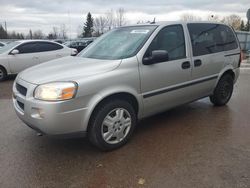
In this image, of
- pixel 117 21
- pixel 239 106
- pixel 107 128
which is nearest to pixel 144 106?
pixel 107 128

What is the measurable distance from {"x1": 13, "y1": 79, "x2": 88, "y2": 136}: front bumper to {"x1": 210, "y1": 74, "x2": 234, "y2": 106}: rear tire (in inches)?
126

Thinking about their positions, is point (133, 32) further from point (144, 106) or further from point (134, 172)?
point (134, 172)

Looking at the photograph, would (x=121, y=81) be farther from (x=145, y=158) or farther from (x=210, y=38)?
(x=210, y=38)

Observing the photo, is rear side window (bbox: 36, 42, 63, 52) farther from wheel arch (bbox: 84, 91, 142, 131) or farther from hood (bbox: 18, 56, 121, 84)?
wheel arch (bbox: 84, 91, 142, 131)

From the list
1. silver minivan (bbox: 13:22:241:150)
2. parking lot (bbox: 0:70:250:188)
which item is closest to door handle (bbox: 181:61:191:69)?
silver minivan (bbox: 13:22:241:150)

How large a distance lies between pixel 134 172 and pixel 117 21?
4809 cm

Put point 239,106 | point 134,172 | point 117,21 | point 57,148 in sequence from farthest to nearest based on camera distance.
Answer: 1. point 117,21
2. point 239,106
3. point 57,148
4. point 134,172

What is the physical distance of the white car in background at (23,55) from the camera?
958 cm

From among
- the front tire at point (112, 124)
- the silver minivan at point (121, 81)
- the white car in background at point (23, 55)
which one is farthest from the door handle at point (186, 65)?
the white car in background at point (23, 55)

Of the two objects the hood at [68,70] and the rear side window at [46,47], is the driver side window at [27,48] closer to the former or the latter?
the rear side window at [46,47]

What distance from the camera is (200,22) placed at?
5.02 m

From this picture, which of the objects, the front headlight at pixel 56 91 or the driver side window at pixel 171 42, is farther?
the driver side window at pixel 171 42

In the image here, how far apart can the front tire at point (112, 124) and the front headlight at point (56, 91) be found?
1.51ft

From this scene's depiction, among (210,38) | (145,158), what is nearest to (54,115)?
(145,158)
